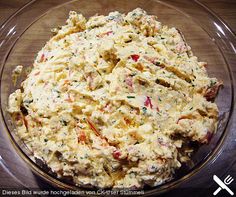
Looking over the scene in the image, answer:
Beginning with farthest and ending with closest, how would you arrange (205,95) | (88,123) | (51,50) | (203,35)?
1. (203,35)
2. (51,50)
3. (205,95)
4. (88,123)

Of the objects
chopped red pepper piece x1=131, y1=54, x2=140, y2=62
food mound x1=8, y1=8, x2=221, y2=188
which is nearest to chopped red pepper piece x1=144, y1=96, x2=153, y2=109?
food mound x1=8, y1=8, x2=221, y2=188

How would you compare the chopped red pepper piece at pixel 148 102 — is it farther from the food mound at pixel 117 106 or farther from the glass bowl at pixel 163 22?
the glass bowl at pixel 163 22

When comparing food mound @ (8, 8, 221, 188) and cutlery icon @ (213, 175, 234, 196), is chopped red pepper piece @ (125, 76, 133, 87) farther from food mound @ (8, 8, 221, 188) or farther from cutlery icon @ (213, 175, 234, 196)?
cutlery icon @ (213, 175, 234, 196)

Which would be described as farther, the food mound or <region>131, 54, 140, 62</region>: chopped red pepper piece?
<region>131, 54, 140, 62</region>: chopped red pepper piece

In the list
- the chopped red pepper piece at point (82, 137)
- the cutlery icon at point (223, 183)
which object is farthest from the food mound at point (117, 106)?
the cutlery icon at point (223, 183)

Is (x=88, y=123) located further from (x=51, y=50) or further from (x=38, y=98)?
(x=51, y=50)

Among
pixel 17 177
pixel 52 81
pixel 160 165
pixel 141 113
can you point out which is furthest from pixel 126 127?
pixel 17 177
